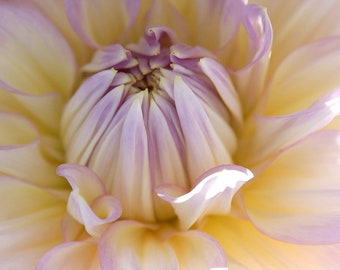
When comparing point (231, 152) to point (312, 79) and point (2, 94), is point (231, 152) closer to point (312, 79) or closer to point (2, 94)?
point (312, 79)

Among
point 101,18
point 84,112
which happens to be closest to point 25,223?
point 84,112

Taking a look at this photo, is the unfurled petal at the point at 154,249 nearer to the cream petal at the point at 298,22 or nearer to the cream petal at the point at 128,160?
the cream petal at the point at 128,160

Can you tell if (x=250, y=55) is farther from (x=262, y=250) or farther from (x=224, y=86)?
(x=262, y=250)

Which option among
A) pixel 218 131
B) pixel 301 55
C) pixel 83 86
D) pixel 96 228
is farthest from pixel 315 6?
pixel 96 228

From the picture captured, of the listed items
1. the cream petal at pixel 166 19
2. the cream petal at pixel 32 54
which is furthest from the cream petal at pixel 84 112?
the cream petal at pixel 166 19

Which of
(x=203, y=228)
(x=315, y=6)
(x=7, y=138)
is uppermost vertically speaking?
(x=315, y=6)
